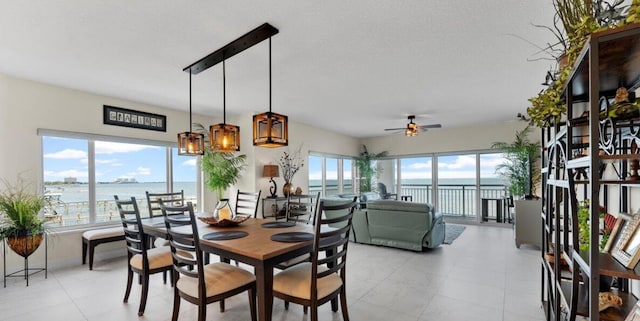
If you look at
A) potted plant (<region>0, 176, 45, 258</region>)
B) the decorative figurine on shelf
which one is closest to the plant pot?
potted plant (<region>0, 176, 45, 258</region>)

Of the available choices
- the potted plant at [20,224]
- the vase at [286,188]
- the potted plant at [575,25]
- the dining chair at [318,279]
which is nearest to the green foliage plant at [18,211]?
the potted plant at [20,224]

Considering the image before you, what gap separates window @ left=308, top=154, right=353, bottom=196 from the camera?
7594 millimetres

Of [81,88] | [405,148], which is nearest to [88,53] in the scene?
[81,88]

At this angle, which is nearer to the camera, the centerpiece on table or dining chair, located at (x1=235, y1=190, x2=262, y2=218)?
dining chair, located at (x1=235, y1=190, x2=262, y2=218)

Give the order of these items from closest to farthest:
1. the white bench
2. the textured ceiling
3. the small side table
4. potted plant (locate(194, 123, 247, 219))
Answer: the textured ceiling
the small side table
the white bench
potted plant (locate(194, 123, 247, 219))

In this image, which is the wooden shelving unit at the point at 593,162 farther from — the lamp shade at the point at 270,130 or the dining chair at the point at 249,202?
the dining chair at the point at 249,202

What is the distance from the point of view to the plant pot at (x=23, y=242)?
3316mm

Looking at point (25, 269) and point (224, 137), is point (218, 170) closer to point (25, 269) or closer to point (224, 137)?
point (224, 137)

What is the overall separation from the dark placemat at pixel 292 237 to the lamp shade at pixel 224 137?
1.16m

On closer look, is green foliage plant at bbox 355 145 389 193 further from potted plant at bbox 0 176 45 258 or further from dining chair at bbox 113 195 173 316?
potted plant at bbox 0 176 45 258

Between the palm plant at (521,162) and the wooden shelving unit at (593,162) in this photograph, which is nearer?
the wooden shelving unit at (593,162)

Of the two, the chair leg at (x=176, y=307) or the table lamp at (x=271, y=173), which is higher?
the table lamp at (x=271, y=173)

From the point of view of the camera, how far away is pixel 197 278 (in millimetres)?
2119

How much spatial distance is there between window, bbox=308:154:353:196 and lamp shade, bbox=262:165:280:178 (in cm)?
156
